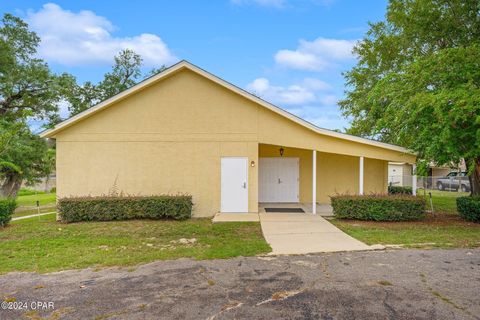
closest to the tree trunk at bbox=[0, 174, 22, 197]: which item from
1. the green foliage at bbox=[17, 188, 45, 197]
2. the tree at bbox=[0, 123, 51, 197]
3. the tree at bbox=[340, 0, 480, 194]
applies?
the tree at bbox=[0, 123, 51, 197]

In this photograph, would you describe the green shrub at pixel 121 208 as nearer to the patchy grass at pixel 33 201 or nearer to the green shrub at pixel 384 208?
the green shrub at pixel 384 208

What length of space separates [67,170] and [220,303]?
32.8 feet

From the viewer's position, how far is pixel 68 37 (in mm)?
17297

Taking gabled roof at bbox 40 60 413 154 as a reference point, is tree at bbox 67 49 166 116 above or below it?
above

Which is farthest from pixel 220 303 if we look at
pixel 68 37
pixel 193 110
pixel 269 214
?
pixel 68 37

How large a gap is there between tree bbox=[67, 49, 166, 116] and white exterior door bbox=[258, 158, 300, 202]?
1614 cm

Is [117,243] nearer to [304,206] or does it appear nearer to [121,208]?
[121,208]

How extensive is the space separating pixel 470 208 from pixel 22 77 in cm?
2427

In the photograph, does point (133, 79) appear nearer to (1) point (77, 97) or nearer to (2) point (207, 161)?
(1) point (77, 97)

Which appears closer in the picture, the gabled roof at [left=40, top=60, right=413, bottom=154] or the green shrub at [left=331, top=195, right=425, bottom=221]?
the green shrub at [left=331, top=195, right=425, bottom=221]

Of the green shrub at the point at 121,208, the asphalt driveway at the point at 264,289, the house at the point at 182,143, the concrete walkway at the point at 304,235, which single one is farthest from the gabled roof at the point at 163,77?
the asphalt driveway at the point at 264,289

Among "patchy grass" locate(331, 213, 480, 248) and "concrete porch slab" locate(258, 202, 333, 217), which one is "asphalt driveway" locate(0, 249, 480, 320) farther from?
"concrete porch slab" locate(258, 202, 333, 217)

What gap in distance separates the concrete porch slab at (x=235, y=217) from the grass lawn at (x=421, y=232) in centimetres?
281

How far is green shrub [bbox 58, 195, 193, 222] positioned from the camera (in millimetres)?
10497
